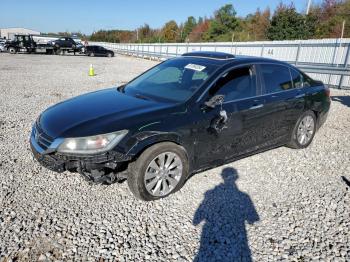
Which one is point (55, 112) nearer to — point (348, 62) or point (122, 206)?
point (122, 206)

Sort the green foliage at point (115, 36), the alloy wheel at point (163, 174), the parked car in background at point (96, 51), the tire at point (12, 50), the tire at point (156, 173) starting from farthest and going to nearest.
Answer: the green foliage at point (115, 36) < the parked car in background at point (96, 51) < the tire at point (12, 50) < the alloy wheel at point (163, 174) < the tire at point (156, 173)

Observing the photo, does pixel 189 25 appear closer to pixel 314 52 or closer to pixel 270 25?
pixel 270 25

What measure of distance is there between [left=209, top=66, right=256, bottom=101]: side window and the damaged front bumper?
4.91 feet

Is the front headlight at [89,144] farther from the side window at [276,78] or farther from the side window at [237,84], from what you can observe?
the side window at [276,78]

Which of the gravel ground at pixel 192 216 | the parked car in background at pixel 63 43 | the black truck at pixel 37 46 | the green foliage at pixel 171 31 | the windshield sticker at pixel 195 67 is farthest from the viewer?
the green foliage at pixel 171 31

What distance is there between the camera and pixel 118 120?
10.4 feet

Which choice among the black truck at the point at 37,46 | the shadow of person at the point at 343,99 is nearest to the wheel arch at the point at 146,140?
the shadow of person at the point at 343,99

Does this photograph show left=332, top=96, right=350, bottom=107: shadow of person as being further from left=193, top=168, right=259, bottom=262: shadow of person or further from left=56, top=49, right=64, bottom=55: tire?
left=56, top=49, right=64, bottom=55: tire

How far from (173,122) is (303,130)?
115 inches

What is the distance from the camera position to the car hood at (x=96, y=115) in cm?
309

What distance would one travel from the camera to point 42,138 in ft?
10.8

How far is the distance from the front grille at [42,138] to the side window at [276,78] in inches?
121

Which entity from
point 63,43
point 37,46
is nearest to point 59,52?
point 63,43

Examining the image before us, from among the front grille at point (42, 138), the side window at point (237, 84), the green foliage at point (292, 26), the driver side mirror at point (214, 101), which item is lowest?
the front grille at point (42, 138)
